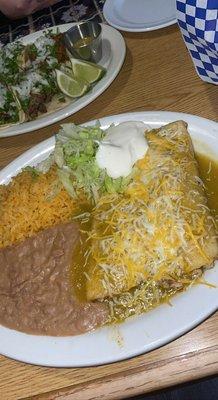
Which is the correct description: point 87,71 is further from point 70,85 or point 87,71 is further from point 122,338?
point 122,338

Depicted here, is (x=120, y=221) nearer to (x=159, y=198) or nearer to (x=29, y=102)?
(x=159, y=198)

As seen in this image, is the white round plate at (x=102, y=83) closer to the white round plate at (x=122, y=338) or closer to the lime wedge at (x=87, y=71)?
the lime wedge at (x=87, y=71)

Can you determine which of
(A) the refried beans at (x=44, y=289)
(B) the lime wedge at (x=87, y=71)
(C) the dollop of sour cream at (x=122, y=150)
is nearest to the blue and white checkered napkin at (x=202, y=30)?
(C) the dollop of sour cream at (x=122, y=150)

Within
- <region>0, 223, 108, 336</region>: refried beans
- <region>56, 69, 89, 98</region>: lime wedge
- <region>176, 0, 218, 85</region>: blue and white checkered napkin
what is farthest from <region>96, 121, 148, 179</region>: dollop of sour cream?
<region>56, 69, 89, 98</region>: lime wedge

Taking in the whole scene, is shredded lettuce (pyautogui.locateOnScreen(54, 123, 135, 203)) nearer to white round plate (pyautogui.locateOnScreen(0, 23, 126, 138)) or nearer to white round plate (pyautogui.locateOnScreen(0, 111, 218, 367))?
white round plate (pyautogui.locateOnScreen(0, 23, 126, 138))

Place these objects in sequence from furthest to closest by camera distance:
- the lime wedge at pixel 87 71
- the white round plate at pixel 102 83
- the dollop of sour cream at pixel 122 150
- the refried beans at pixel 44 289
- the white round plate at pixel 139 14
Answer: the white round plate at pixel 139 14 → the lime wedge at pixel 87 71 → the white round plate at pixel 102 83 → the dollop of sour cream at pixel 122 150 → the refried beans at pixel 44 289

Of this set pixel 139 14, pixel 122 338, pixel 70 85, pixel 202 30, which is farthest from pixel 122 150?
pixel 139 14
